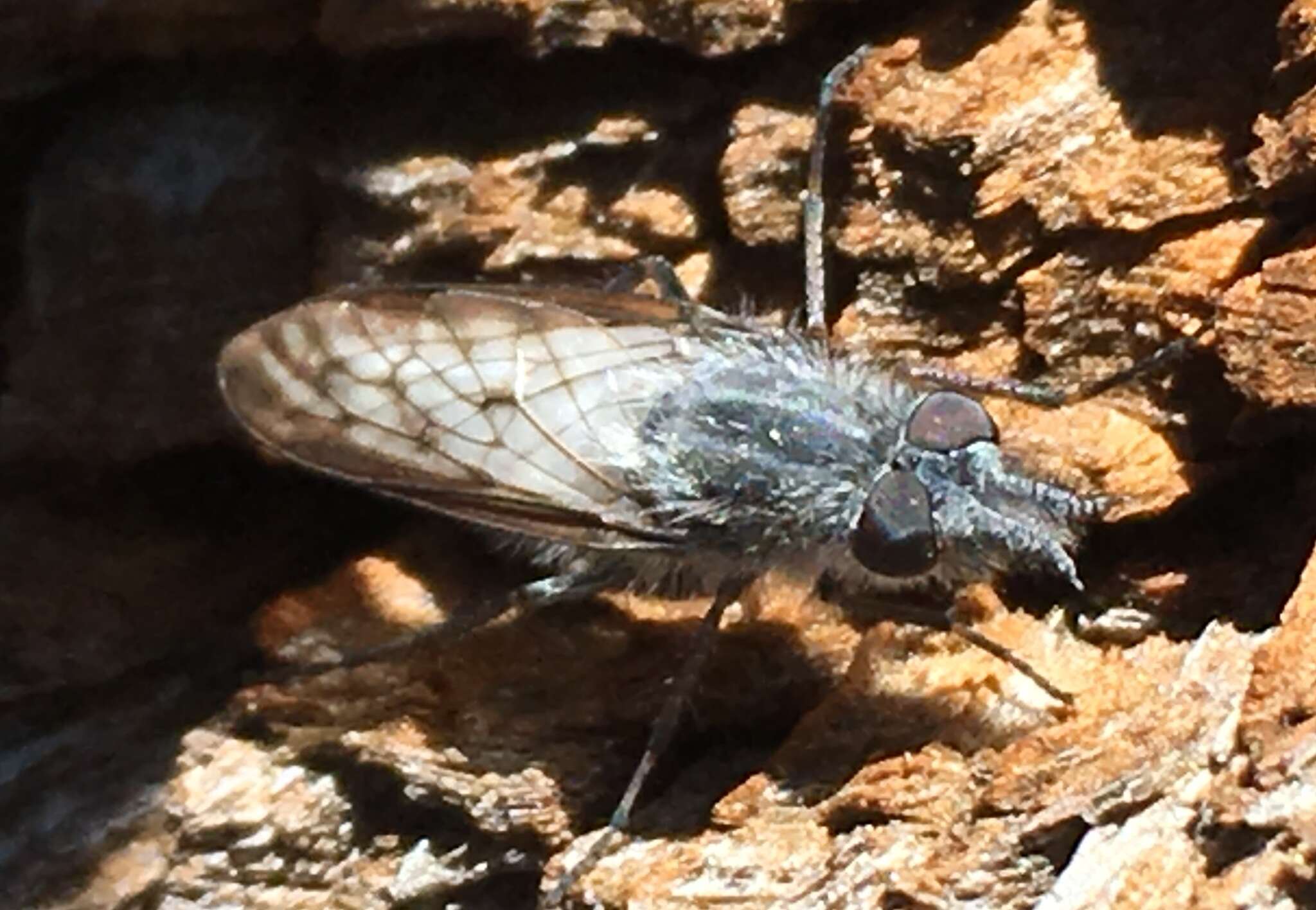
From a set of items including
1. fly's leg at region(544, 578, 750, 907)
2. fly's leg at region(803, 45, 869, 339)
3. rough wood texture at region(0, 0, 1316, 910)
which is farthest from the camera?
fly's leg at region(803, 45, 869, 339)

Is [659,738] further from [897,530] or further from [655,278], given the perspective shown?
[655,278]

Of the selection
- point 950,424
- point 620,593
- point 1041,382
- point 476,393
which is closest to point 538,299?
point 476,393

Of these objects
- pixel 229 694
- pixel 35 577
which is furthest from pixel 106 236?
pixel 229 694

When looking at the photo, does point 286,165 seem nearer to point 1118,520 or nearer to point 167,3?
point 167,3

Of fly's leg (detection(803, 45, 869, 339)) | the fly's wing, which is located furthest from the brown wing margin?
fly's leg (detection(803, 45, 869, 339))


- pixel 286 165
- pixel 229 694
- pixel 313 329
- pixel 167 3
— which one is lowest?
pixel 229 694

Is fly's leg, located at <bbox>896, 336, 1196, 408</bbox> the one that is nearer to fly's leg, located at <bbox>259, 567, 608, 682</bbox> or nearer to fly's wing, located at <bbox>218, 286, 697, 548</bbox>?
fly's wing, located at <bbox>218, 286, 697, 548</bbox>

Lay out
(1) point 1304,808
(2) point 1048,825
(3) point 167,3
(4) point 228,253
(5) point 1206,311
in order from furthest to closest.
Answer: (4) point 228,253
(3) point 167,3
(5) point 1206,311
(2) point 1048,825
(1) point 1304,808

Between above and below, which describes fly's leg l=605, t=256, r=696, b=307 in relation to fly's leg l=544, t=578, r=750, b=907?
above

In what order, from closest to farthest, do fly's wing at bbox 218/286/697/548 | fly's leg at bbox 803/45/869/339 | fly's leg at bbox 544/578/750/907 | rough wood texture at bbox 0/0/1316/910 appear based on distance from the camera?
rough wood texture at bbox 0/0/1316/910
fly's leg at bbox 544/578/750/907
fly's leg at bbox 803/45/869/339
fly's wing at bbox 218/286/697/548
